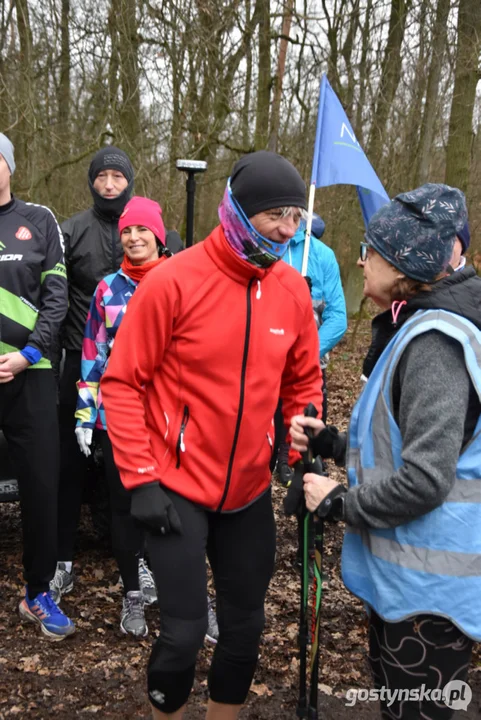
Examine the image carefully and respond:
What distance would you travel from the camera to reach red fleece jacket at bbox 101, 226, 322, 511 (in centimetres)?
240

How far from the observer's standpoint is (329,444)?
8.40 feet

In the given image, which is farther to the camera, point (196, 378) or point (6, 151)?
point (6, 151)

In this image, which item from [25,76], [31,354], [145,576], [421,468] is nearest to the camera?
[421,468]

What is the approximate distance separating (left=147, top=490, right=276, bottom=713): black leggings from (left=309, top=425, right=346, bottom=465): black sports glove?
311 mm

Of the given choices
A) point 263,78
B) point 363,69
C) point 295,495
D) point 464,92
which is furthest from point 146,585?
point 363,69

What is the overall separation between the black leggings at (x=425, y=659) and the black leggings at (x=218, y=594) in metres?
0.62

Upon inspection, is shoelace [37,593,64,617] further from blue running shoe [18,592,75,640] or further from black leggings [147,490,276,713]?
black leggings [147,490,276,713]

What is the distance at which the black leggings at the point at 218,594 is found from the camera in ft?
7.83

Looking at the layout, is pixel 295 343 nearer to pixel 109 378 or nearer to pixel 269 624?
pixel 109 378

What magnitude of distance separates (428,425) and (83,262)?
270 cm

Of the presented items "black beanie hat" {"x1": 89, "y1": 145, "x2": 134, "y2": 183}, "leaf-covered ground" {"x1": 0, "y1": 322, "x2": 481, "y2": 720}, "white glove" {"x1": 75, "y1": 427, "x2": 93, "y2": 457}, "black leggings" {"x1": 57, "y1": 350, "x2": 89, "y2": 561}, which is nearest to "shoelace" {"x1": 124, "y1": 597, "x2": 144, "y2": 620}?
"leaf-covered ground" {"x1": 0, "y1": 322, "x2": 481, "y2": 720}

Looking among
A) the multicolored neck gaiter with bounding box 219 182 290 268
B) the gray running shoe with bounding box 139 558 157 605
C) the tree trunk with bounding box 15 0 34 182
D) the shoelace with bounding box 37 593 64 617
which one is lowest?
the gray running shoe with bounding box 139 558 157 605

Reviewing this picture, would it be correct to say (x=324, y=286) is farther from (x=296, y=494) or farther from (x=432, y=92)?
(x=432, y=92)

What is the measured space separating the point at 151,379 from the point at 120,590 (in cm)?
225
